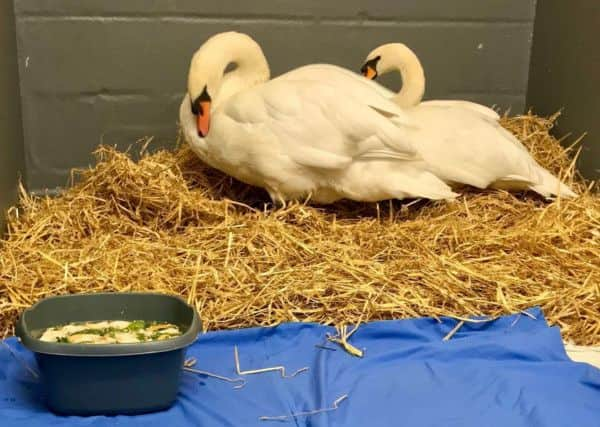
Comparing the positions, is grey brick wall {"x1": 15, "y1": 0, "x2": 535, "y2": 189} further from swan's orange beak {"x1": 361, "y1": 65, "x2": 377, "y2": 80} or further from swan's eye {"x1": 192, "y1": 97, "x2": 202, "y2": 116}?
swan's eye {"x1": 192, "y1": 97, "x2": 202, "y2": 116}

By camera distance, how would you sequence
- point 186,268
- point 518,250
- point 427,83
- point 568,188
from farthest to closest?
point 427,83 → point 568,188 → point 518,250 → point 186,268

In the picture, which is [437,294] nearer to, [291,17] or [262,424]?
[262,424]

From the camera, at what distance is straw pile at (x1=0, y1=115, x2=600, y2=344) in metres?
1.86

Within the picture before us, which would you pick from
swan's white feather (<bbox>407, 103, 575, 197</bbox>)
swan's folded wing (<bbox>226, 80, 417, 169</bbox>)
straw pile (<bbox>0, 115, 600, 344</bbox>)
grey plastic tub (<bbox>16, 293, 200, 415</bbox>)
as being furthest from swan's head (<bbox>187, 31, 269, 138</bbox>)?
grey plastic tub (<bbox>16, 293, 200, 415</bbox>)

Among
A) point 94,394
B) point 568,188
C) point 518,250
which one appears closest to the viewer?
point 94,394

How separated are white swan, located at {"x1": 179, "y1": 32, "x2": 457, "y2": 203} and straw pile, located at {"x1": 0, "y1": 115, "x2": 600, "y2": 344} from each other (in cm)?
9

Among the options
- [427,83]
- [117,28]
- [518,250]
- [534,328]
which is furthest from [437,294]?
[117,28]

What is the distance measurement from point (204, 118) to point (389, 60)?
0.61 metres

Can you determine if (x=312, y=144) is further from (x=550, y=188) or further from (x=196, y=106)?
(x=550, y=188)

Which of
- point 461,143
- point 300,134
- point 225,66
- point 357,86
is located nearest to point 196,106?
point 225,66

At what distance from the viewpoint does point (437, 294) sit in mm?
1894

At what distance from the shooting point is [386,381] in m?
1.62

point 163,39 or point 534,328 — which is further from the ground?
point 163,39

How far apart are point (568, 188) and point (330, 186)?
75 cm
